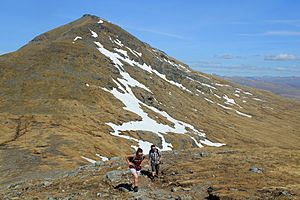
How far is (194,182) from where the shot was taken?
23781mm

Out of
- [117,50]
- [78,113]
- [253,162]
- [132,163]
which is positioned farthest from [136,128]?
[117,50]

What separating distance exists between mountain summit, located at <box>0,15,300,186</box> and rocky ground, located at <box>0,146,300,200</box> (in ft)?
46.3

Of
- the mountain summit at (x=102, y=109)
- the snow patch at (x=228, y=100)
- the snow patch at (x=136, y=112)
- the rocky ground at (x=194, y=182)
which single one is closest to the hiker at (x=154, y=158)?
the rocky ground at (x=194, y=182)

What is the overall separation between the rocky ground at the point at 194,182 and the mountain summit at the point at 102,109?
14.1 m

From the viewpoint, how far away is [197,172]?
26.8 m

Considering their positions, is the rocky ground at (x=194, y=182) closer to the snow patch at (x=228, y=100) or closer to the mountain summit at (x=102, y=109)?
the mountain summit at (x=102, y=109)

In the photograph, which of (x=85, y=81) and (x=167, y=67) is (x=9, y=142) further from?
(x=167, y=67)

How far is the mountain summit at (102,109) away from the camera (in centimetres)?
5678

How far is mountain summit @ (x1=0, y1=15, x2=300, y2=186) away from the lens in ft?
186

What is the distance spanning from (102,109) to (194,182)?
66064 mm

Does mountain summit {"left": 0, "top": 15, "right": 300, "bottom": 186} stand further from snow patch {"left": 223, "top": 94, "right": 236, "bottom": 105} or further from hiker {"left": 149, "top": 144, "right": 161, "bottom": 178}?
hiker {"left": 149, "top": 144, "right": 161, "bottom": 178}

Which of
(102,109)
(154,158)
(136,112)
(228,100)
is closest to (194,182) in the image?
(154,158)

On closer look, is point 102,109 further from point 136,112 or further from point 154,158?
point 154,158

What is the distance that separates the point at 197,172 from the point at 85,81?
79.6m
